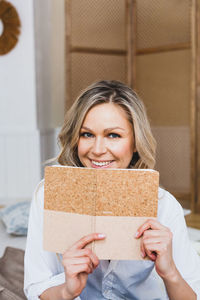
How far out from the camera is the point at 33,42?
12.2 feet

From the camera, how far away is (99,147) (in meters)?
0.98

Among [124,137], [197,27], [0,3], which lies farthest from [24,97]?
[124,137]

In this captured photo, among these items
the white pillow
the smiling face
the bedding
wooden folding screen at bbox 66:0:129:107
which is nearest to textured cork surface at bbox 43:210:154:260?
the smiling face

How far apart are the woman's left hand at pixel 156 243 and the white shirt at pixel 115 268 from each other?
0.19 metres

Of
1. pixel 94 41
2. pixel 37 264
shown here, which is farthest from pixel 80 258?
pixel 94 41

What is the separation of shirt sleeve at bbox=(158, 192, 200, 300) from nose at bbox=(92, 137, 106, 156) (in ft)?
0.73

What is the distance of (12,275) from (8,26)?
8.63ft

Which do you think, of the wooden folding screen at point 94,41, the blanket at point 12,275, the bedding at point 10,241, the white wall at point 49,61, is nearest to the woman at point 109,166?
the blanket at point 12,275

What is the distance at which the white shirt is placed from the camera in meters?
0.99

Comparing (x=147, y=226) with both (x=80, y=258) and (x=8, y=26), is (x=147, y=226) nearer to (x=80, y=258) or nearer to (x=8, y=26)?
(x=80, y=258)

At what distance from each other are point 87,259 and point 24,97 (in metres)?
3.14

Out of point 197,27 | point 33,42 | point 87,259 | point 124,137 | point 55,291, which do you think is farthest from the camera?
point 33,42

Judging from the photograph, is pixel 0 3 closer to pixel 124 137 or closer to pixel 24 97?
pixel 24 97

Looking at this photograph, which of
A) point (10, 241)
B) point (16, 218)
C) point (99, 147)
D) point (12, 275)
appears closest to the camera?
point (99, 147)
